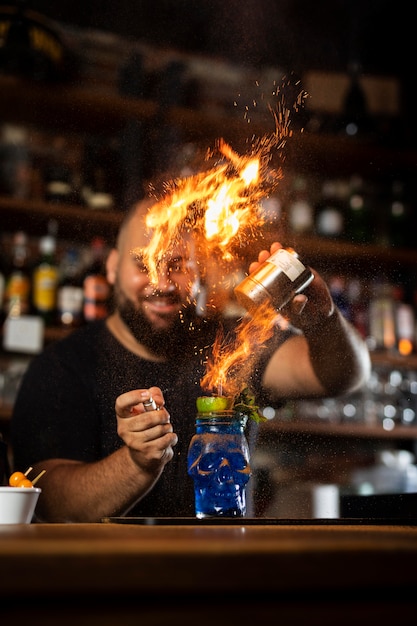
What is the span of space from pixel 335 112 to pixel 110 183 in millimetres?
871

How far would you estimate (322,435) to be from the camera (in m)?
1.50

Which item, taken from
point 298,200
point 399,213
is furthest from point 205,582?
point 399,213

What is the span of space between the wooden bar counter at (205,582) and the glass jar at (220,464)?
0.49 m

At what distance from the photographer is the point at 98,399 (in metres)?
1.42

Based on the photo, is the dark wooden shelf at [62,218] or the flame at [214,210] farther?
the dark wooden shelf at [62,218]

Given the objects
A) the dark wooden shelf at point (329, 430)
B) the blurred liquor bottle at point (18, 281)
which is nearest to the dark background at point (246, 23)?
the blurred liquor bottle at point (18, 281)

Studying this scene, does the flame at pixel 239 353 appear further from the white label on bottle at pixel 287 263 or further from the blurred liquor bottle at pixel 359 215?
the blurred liquor bottle at pixel 359 215

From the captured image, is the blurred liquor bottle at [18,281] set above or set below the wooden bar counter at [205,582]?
above

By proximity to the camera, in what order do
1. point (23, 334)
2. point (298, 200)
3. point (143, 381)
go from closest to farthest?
point (143, 381), point (298, 200), point (23, 334)

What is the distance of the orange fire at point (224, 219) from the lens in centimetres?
138

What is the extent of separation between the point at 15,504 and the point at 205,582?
536 millimetres

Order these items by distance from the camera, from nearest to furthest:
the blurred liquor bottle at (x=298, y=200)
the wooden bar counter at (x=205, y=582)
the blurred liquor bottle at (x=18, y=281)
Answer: the wooden bar counter at (x=205, y=582), the blurred liquor bottle at (x=298, y=200), the blurred liquor bottle at (x=18, y=281)

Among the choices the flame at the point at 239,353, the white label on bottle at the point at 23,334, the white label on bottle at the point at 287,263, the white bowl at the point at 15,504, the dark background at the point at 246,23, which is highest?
the dark background at the point at 246,23

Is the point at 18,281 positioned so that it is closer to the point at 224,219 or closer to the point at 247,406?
the point at 224,219
